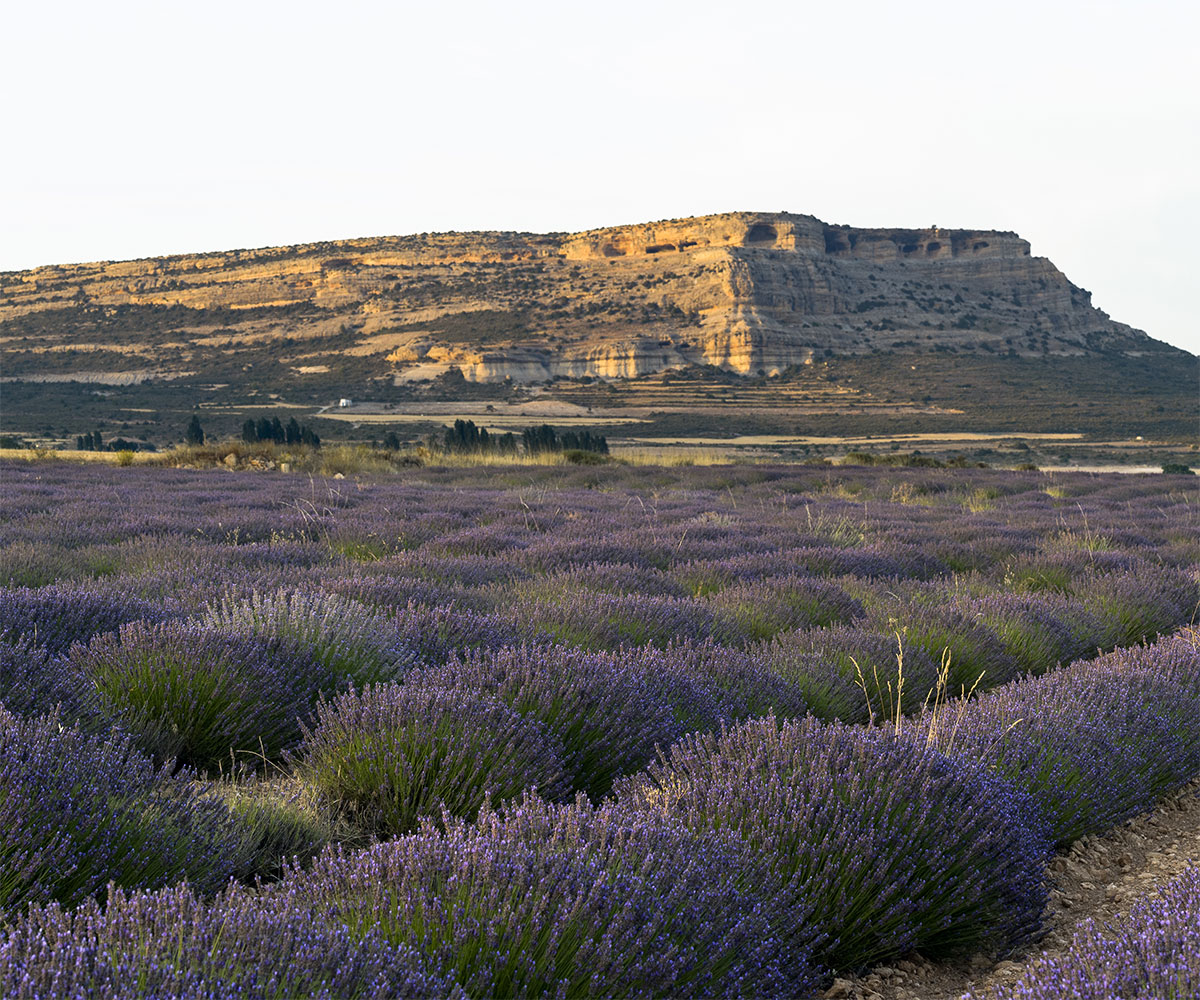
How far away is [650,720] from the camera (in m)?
3.47

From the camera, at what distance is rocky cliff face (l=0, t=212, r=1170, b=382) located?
86.2m

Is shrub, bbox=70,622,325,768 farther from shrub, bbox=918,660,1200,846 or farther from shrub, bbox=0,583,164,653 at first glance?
shrub, bbox=918,660,1200,846

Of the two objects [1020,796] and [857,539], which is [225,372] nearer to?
[857,539]

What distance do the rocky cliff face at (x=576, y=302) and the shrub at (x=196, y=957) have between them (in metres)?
80.0

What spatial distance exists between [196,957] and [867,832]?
5.73 ft

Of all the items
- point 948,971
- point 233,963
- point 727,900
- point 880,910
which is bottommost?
point 948,971

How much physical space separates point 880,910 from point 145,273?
118708 mm

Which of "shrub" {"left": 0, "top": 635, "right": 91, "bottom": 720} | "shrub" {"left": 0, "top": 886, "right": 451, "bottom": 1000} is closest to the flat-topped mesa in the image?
"shrub" {"left": 0, "top": 635, "right": 91, "bottom": 720}

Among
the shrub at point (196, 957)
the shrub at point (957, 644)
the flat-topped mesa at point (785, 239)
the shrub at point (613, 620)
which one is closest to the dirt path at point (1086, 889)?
the shrub at point (957, 644)

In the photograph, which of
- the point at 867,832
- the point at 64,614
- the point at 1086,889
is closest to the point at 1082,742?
the point at 1086,889

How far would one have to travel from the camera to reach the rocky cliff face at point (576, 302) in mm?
86188

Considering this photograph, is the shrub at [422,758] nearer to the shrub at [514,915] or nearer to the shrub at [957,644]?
the shrub at [514,915]

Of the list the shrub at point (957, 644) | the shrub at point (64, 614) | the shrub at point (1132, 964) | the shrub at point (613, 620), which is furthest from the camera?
the shrub at point (957, 644)

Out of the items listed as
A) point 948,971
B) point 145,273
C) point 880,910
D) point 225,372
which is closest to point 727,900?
point 880,910
